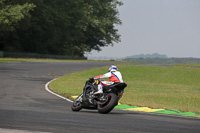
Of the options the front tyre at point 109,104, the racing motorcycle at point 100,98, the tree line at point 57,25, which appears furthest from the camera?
the tree line at point 57,25

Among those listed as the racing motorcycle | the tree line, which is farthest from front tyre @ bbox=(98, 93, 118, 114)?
the tree line

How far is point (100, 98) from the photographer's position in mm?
14055

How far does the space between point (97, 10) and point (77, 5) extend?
24.4 ft

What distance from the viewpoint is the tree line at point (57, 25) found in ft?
195

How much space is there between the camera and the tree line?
195 ft

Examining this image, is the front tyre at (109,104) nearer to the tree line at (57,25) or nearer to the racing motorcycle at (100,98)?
the racing motorcycle at (100,98)

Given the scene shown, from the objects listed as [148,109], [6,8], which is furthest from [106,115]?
[6,8]

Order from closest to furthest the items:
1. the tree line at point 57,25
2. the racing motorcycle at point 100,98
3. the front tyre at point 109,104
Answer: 1. the front tyre at point 109,104
2. the racing motorcycle at point 100,98
3. the tree line at point 57,25

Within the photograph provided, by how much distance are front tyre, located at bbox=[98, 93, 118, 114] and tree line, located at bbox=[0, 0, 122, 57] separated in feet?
137

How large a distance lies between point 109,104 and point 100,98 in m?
0.41

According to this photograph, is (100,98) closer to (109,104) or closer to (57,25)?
A: (109,104)

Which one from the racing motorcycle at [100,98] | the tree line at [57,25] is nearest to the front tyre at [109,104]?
the racing motorcycle at [100,98]

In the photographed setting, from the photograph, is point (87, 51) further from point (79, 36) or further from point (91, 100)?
point (91, 100)

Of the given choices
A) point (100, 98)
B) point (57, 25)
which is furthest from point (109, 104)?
point (57, 25)
